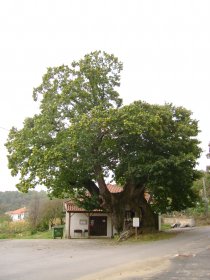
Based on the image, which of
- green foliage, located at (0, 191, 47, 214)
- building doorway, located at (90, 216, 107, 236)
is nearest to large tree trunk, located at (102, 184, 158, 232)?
building doorway, located at (90, 216, 107, 236)

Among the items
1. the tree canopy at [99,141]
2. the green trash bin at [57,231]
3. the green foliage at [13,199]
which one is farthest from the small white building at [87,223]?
the green foliage at [13,199]

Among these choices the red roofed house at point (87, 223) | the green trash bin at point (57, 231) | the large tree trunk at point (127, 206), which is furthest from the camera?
the red roofed house at point (87, 223)

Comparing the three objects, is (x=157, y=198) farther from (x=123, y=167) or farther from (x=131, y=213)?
(x=123, y=167)

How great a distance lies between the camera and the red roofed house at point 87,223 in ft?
125

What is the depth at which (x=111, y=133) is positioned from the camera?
90.0 ft

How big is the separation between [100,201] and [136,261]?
1584 cm

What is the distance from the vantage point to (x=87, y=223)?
3859 cm

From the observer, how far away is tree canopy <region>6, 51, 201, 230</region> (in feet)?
86.3

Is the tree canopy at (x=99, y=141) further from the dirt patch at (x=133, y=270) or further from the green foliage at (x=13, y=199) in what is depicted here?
the green foliage at (x=13, y=199)

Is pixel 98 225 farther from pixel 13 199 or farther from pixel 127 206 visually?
pixel 13 199

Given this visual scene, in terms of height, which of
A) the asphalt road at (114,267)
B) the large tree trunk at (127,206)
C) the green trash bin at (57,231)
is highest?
the large tree trunk at (127,206)

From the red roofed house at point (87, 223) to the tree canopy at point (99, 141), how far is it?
640cm

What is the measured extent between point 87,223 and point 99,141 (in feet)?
44.7

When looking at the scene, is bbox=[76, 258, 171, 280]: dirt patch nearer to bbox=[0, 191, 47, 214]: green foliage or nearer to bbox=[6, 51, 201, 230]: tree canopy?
bbox=[6, 51, 201, 230]: tree canopy
